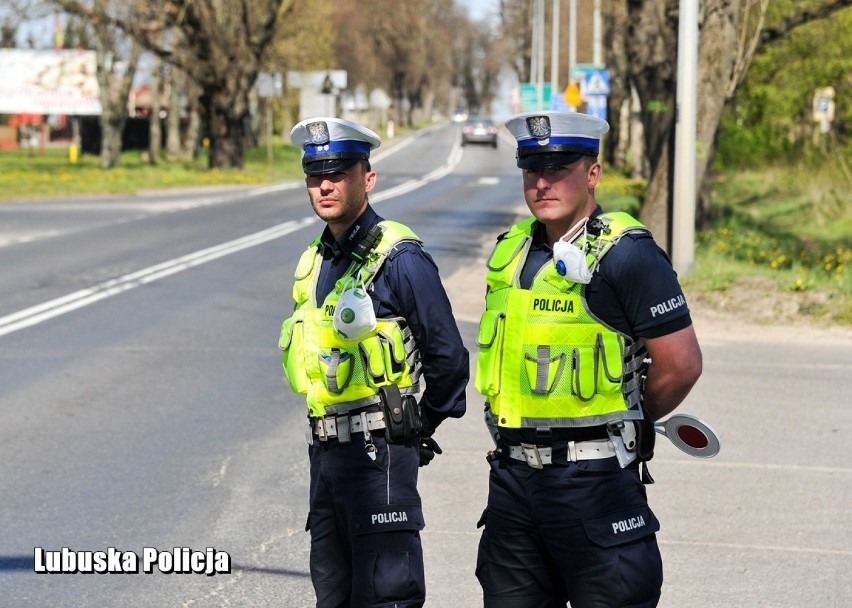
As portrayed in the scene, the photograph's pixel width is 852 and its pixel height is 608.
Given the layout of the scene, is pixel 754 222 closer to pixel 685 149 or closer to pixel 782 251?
pixel 782 251

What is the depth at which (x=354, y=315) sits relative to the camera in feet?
13.9

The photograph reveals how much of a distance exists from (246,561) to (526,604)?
2578 mm

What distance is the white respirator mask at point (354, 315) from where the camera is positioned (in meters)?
4.24

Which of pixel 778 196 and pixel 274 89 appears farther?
pixel 274 89

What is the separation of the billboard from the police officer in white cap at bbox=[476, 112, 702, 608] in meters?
64.3

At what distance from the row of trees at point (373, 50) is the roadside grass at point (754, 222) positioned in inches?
50.6

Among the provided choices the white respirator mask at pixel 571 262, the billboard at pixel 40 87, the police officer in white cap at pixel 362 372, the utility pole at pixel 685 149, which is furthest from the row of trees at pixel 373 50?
the white respirator mask at pixel 571 262

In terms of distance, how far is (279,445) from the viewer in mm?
8648

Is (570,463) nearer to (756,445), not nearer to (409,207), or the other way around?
(756,445)

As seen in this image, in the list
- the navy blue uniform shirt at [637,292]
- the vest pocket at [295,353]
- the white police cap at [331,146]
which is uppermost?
the white police cap at [331,146]

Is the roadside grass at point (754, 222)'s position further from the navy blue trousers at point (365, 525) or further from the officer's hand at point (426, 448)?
the navy blue trousers at point (365, 525)

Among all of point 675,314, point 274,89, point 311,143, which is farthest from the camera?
point 274,89

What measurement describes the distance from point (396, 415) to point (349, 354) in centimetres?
22

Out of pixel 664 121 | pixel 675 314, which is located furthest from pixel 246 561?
pixel 664 121
